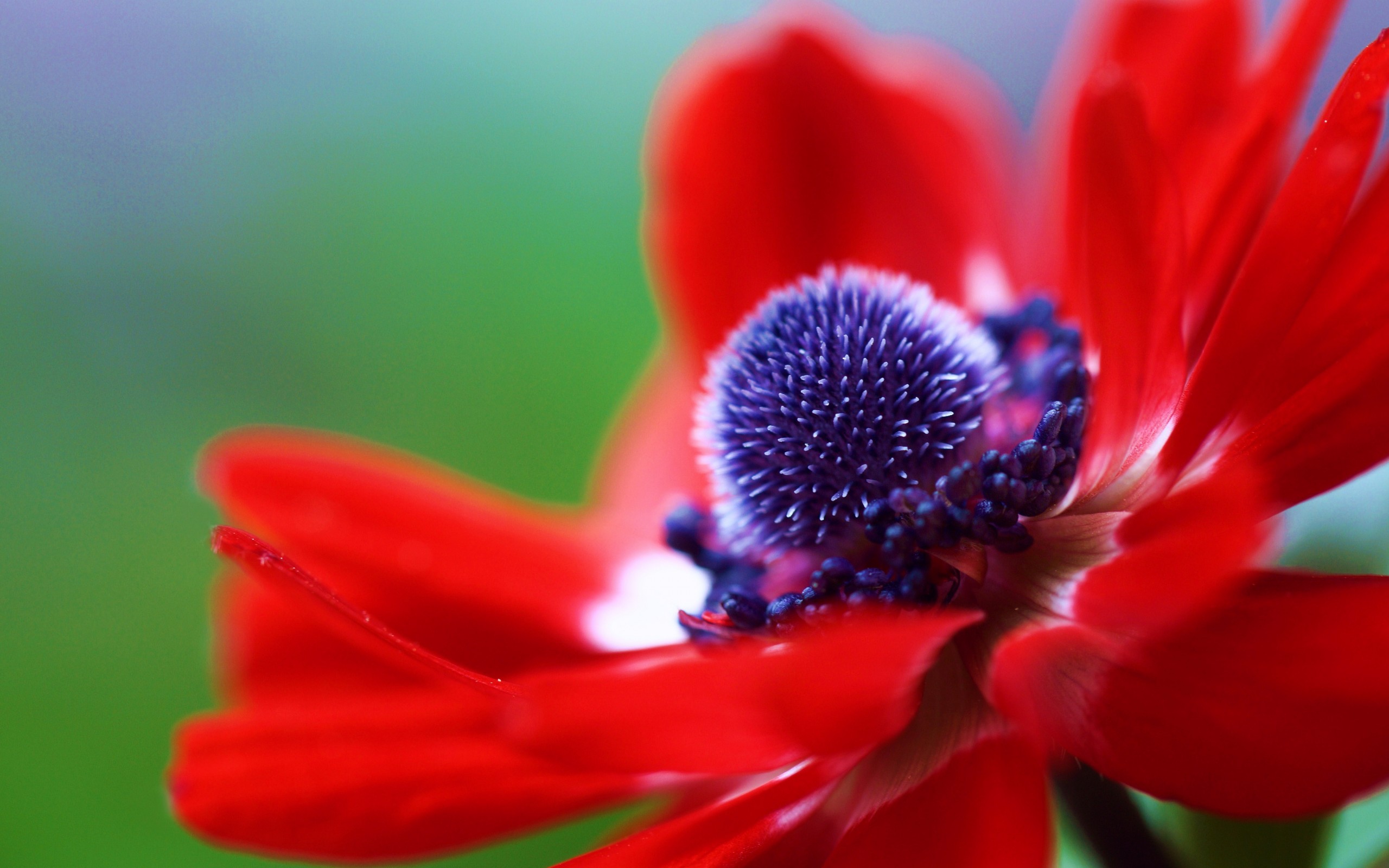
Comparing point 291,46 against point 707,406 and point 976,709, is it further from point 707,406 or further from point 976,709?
point 976,709

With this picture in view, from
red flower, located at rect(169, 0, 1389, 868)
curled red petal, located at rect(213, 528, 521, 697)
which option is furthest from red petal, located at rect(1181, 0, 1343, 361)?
curled red petal, located at rect(213, 528, 521, 697)

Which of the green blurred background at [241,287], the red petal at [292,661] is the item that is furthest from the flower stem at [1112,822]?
the green blurred background at [241,287]

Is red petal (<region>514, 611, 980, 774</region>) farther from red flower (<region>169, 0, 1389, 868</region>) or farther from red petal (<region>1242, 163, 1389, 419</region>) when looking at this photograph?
red petal (<region>1242, 163, 1389, 419</region>)

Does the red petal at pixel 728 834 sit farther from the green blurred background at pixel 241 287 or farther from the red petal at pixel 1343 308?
the green blurred background at pixel 241 287

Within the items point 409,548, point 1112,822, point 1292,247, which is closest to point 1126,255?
point 1292,247

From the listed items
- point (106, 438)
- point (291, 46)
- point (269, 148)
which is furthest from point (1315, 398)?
point (291, 46)

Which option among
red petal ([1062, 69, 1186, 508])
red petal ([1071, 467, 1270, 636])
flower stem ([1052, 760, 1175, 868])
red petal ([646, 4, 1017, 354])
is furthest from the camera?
red petal ([646, 4, 1017, 354])
